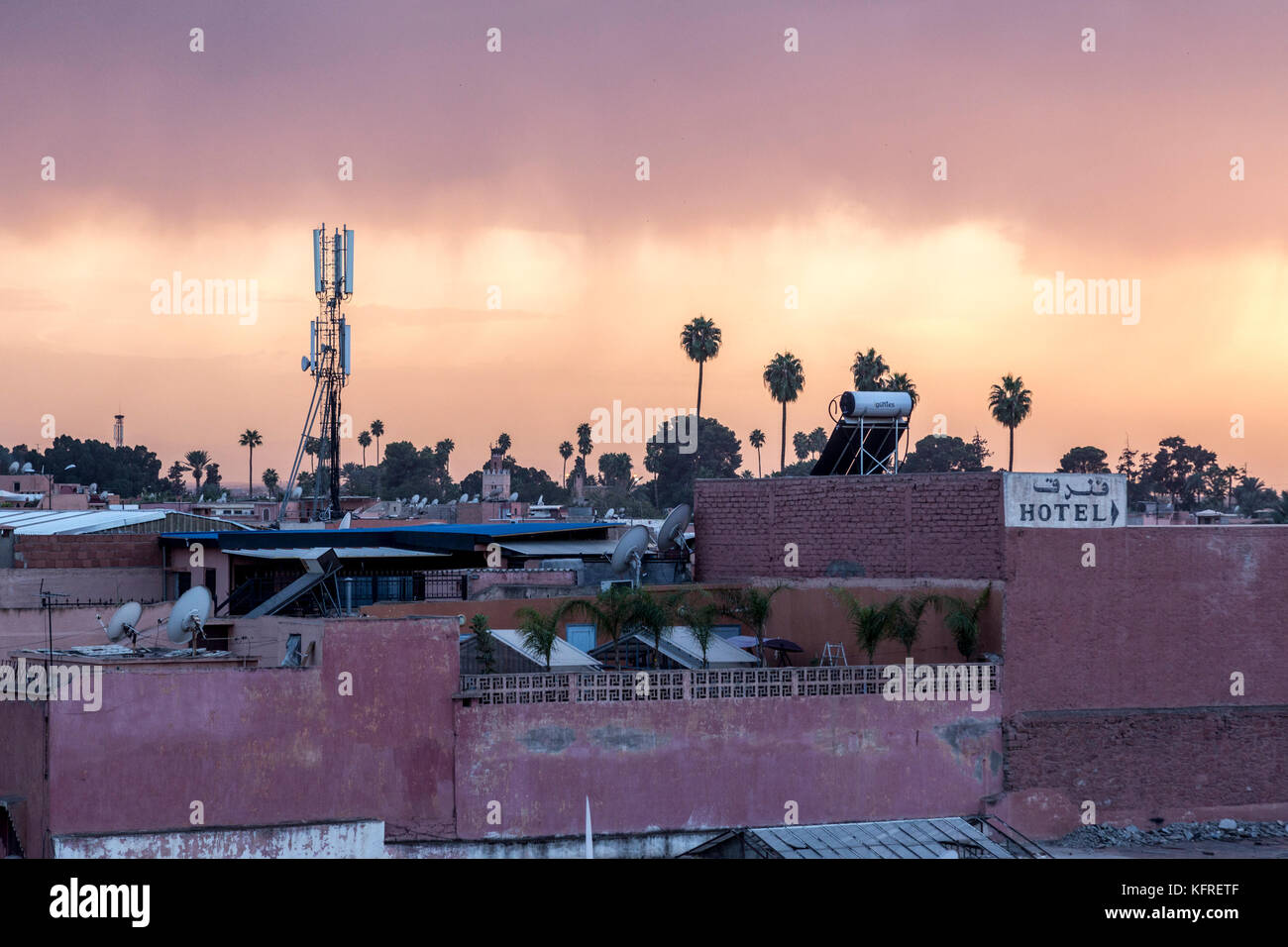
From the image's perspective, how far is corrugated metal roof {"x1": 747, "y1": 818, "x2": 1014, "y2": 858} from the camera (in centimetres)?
1523

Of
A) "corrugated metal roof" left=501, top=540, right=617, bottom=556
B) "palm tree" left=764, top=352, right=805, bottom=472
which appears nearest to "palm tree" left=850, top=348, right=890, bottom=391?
"palm tree" left=764, top=352, right=805, bottom=472

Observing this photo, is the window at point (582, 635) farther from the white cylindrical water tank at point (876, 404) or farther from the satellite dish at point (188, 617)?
the white cylindrical water tank at point (876, 404)

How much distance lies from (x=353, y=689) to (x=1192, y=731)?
54.5 feet

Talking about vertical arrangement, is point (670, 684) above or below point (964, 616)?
below

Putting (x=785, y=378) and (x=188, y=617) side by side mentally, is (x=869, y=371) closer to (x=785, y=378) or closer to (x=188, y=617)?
(x=785, y=378)

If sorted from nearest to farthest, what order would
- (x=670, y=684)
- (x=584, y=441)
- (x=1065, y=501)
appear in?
(x=670, y=684), (x=1065, y=501), (x=584, y=441)

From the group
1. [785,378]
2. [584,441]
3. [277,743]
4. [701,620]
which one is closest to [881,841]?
[701,620]

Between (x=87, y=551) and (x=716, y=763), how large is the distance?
64.8 ft

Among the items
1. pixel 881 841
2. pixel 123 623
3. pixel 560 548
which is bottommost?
pixel 881 841

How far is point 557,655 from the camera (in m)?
22.5

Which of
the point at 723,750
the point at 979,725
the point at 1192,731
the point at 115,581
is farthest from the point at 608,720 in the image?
the point at 115,581

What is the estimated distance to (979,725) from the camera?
2298 cm

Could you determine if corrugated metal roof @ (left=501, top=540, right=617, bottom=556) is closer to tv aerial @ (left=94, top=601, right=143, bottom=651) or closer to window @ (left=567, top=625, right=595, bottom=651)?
window @ (left=567, top=625, right=595, bottom=651)

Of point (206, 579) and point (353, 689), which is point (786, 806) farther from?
point (206, 579)
